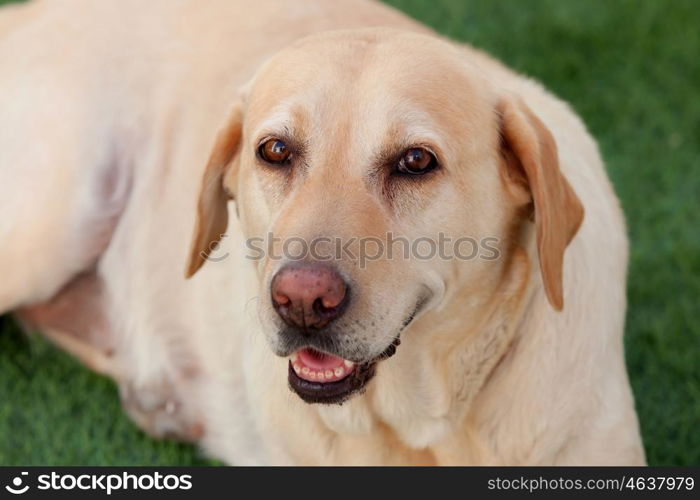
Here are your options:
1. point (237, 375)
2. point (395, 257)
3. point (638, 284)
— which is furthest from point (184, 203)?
point (638, 284)

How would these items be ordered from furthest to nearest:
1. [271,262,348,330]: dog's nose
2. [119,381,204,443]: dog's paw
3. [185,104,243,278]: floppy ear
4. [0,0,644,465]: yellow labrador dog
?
[119,381,204,443]: dog's paw < [185,104,243,278]: floppy ear < [0,0,644,465]: yellow labrador dog < [271,262,348,330]: dog's nose

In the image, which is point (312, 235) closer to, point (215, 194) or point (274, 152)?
point (274, 152)

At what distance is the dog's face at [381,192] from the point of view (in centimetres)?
259

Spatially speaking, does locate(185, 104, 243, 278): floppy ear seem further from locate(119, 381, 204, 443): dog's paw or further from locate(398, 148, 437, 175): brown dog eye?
locate(119, 381, 204, 443): dog's paw

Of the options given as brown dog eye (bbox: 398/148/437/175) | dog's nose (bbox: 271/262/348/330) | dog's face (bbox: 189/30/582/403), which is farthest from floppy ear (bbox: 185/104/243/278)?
dog's nose (bbox: 271/262/348/330)

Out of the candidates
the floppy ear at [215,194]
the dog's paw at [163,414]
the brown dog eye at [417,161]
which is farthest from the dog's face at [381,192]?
the dog's paw at [163,414]

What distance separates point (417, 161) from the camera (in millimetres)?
2752

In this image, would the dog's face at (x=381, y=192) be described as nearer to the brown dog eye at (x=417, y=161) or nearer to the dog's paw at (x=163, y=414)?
the brown dog eye at (x=417, y=161)

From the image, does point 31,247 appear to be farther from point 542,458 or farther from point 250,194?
point 542,458

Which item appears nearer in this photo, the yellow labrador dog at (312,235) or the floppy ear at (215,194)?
the yellow labrador dog at (312,235)

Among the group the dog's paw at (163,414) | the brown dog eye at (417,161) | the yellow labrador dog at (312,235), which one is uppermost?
the brown dog eye at (417,161)

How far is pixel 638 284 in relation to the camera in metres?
4.71

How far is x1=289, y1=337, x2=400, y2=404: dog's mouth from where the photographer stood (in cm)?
278

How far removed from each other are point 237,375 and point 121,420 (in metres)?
0.66
